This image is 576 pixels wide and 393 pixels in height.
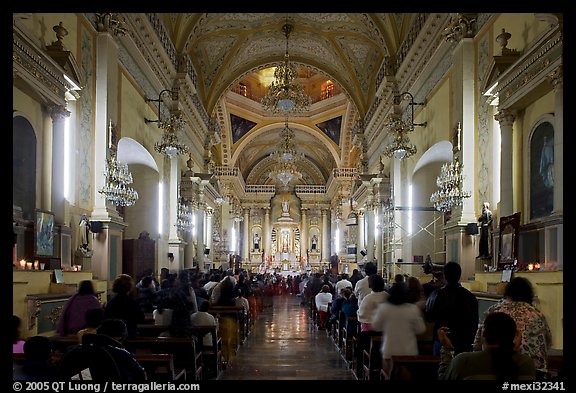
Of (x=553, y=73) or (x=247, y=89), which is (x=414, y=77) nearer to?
(x=553, y=73)

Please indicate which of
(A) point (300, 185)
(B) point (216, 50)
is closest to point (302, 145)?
(A) point (300, 185)

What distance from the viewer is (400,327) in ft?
17.6

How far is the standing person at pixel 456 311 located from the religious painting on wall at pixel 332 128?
27.1 m

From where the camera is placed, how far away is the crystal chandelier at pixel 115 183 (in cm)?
1073

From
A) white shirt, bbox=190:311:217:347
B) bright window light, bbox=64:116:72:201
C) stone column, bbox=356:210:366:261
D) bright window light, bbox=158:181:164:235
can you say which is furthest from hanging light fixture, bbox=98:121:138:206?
stone column, bbox=356:210:366:261

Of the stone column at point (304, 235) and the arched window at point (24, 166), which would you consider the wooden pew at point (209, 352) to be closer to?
the arched window at point (24, 166)

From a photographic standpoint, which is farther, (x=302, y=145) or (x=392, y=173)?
(x=302, y=145)

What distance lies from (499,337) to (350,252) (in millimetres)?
24022

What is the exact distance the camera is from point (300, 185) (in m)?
44.4

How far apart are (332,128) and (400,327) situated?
90.0 feet

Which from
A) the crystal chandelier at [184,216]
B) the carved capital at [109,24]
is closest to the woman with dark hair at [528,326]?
the carved capital at [109,24]

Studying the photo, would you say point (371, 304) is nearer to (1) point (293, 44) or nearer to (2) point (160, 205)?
(2) point (160, 205)

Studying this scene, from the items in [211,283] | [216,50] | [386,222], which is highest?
[216,50]
